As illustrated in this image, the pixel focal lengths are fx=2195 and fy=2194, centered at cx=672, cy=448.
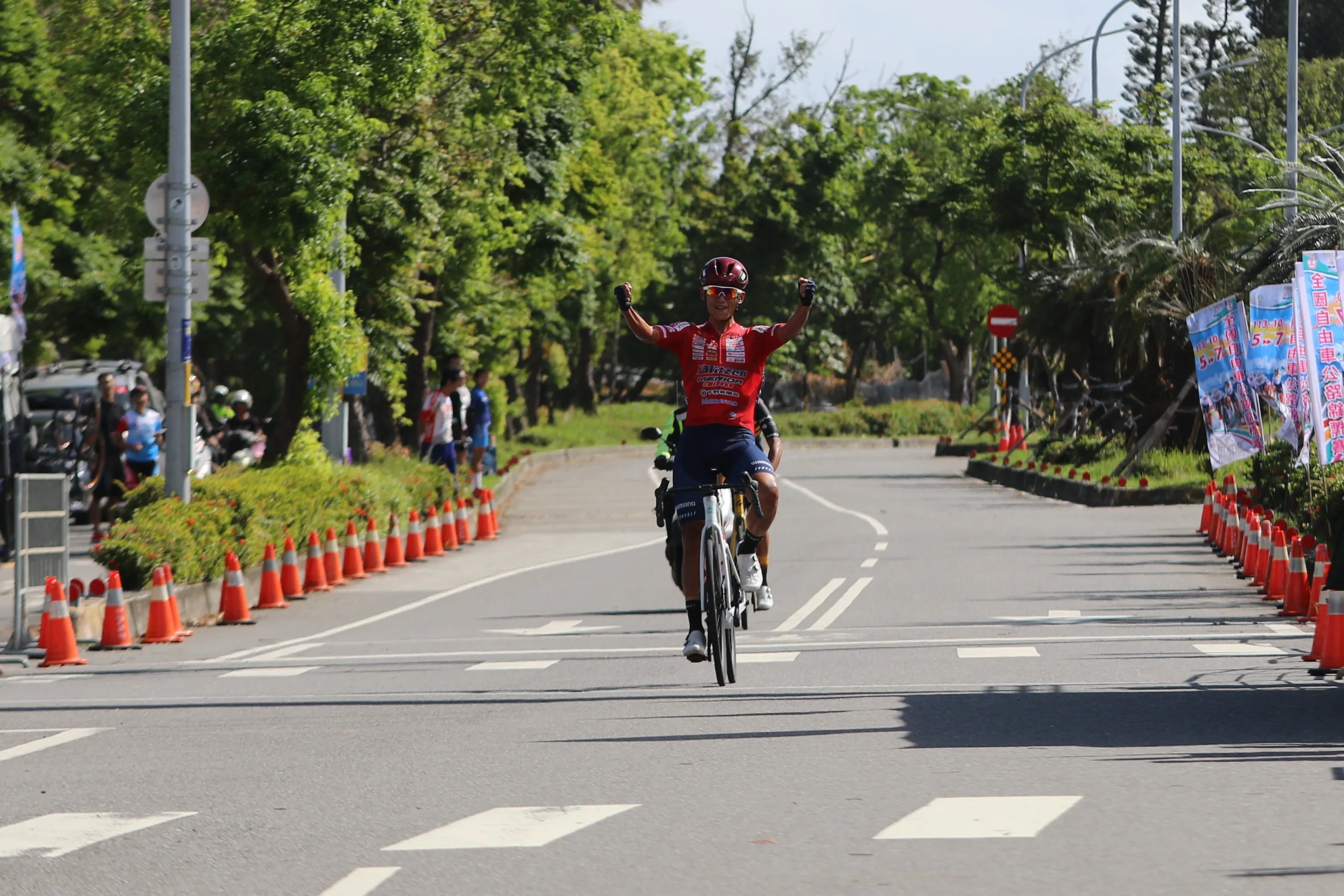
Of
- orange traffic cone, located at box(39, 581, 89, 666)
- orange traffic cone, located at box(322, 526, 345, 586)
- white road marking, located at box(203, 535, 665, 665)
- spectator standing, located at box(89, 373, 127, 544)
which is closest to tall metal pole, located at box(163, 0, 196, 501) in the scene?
orange traffic cone, located at box(322, 526, 345, 586)

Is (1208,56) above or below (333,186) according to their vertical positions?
above

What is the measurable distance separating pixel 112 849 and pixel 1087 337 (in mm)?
31319

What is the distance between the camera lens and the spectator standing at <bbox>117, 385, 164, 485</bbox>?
24.8 metres

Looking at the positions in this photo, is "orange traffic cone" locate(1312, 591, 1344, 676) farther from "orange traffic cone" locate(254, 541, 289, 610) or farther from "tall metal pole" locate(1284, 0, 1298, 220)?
"tall metal pole" locate(1284, 0, 1298, 220)

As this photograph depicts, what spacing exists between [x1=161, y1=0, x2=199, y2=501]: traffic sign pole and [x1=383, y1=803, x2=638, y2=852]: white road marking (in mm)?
11681

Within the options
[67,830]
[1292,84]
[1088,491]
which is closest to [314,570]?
[67,830]

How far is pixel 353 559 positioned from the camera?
69.2ft

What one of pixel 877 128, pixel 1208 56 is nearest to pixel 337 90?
→ pixel 877 128

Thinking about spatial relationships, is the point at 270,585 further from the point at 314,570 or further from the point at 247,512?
the point at 314,570

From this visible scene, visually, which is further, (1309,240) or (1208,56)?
(1208,56)

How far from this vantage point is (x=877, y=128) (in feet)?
262

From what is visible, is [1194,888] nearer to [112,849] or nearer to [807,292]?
[112,849]

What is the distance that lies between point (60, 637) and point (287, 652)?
147cm

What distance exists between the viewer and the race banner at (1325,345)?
15844 mm
